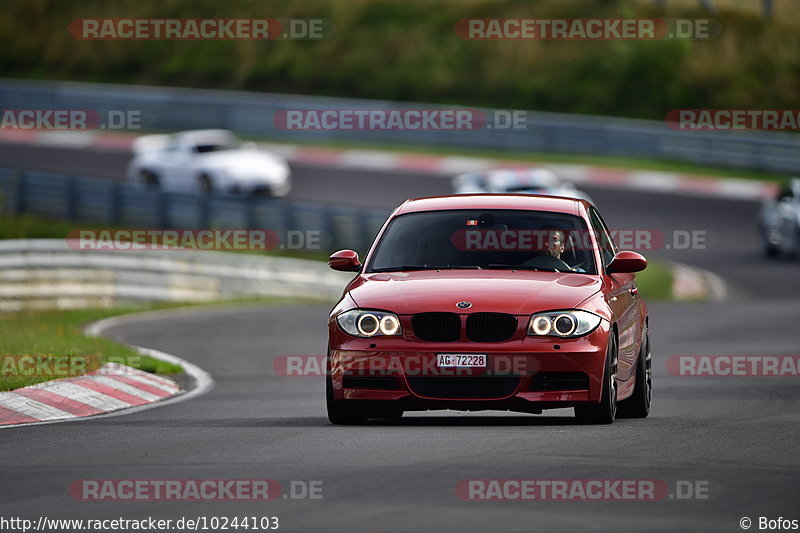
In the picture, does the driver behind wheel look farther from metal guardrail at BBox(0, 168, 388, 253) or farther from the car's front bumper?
metal guardrail at BBox(0, 168, 388, 253)

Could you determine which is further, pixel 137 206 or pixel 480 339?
pixel 137 206

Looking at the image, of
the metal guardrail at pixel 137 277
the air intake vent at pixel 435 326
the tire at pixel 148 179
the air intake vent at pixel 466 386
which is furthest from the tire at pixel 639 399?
the tire at pixel 148 179

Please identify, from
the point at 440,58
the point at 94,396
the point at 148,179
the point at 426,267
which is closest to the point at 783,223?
the point at 148,179

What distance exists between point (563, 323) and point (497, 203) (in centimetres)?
159

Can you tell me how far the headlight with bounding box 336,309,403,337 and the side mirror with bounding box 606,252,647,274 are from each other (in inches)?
71.9

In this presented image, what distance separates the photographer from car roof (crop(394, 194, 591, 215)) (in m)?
11.5

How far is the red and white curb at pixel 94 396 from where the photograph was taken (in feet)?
38.8

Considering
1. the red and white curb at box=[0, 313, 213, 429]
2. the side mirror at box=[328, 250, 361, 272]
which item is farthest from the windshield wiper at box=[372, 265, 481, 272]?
the red and white curb at box=[0, 313, 213, 429]

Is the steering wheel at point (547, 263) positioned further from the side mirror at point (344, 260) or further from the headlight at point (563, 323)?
the side mirror at point (344, 260)

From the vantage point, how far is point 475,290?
33.9ft

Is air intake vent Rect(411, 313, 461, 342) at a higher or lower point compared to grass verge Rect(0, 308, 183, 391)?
higher

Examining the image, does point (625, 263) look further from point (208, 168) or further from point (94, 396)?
point (208, 168)

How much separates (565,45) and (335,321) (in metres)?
43.1

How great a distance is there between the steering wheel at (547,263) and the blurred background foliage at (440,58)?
126 feet
